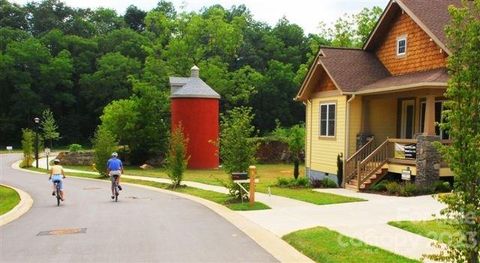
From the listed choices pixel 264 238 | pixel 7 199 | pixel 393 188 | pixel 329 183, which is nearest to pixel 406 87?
pixel 393 188

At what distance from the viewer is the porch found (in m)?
18.3

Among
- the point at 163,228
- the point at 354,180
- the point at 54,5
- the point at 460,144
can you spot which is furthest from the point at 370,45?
the point at 54,5

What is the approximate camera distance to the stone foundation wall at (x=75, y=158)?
161 ft

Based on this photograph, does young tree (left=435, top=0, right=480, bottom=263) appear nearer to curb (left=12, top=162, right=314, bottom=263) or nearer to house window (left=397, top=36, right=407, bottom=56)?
curb (left=12, top=162, right=314, bottom=263)

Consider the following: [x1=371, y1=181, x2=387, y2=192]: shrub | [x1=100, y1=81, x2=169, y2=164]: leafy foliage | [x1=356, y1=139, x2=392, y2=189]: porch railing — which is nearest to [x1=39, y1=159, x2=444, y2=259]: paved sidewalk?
[x1=371, y1=181, x2=387, y2=192]: shrub

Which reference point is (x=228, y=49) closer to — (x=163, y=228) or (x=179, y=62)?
(x=179, y=62)

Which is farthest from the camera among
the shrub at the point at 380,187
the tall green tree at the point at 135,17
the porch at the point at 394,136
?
the tall green tree at the point at 135,17

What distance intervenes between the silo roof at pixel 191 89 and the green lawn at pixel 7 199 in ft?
60.9

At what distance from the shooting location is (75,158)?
49406mm

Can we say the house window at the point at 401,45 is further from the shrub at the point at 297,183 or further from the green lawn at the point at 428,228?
the green lawn at the point at 428,228

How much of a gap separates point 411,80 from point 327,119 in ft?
17.7

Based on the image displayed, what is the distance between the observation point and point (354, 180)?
2088 cm

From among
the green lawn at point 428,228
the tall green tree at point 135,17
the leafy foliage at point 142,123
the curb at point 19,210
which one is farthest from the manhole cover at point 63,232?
the tall green tree at point 135,17

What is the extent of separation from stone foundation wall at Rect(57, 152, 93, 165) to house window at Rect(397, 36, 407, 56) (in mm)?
34965
